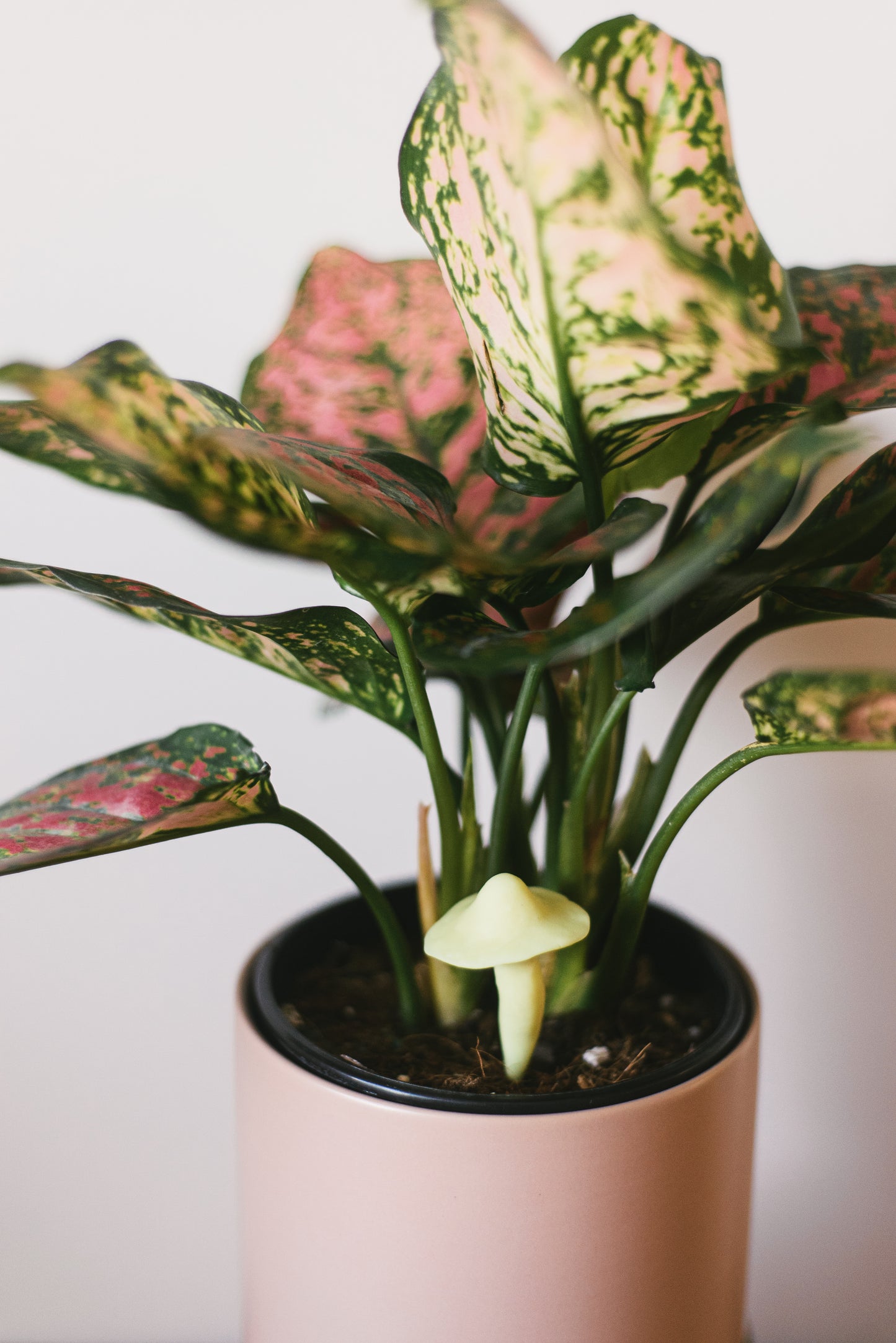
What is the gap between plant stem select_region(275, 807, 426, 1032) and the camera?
0.48 metres

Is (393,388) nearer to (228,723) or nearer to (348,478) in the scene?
(348,478)

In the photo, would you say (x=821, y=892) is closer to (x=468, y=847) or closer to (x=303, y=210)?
(x=468, y=847)

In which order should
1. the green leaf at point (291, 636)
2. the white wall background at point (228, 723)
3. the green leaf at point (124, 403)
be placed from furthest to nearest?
1. the white wall background at point (228, 723)
2. the green leaf at point (291, 636)
3. the green leaf at point (124, 403)

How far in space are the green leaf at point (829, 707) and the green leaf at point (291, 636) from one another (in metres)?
0.16

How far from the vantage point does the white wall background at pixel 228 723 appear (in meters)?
0.68

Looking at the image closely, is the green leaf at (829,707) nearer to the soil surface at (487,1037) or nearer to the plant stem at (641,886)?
the plant stem at (641,886)

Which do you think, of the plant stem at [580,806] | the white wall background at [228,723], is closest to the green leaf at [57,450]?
the plant stem at [580,806]

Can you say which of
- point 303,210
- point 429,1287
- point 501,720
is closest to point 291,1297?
point 429,1287

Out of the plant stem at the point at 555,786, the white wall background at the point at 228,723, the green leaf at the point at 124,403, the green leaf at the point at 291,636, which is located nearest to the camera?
the green leaf at the point at 124,403

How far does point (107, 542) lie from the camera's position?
0.72 meters

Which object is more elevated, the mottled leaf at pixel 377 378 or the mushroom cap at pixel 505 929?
the mottled leaf at pixel 377 378

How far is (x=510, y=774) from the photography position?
46 cm

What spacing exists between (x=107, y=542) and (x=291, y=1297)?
492mm

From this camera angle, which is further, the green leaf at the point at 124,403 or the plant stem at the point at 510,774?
the plant stem at the point at 510,774
